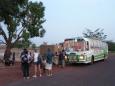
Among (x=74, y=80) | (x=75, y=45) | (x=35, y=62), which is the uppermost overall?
(x=75, y=45)

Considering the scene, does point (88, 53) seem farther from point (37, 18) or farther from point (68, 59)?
point (37, 18)

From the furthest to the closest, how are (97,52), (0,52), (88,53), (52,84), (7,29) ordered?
(0,52)
(7,29)
(97,52)
(88,53)
(52,84)

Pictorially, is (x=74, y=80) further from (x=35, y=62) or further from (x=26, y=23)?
(x=26, y=23)

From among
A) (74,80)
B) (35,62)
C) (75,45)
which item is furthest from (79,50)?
(74,80)

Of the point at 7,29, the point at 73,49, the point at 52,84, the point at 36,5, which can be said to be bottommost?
the point at 52,84

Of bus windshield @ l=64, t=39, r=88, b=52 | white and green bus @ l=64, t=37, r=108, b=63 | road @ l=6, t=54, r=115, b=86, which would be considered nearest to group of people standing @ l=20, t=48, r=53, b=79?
road @ l=6, t=54, r=115, b=86

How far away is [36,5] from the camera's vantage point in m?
43.2

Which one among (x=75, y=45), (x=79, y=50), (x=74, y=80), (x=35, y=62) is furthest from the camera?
(x=75, y=45)

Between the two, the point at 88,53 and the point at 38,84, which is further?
the point at 88,53

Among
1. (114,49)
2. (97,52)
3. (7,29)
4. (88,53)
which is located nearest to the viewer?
(88,53)

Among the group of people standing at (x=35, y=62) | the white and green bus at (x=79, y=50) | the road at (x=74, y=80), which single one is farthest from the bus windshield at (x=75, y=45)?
the road at (x=74, y=80)

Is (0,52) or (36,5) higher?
(36,5)

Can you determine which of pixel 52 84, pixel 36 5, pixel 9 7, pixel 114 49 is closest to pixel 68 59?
pixel 9 7

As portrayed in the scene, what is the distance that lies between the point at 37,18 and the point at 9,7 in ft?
27.7
